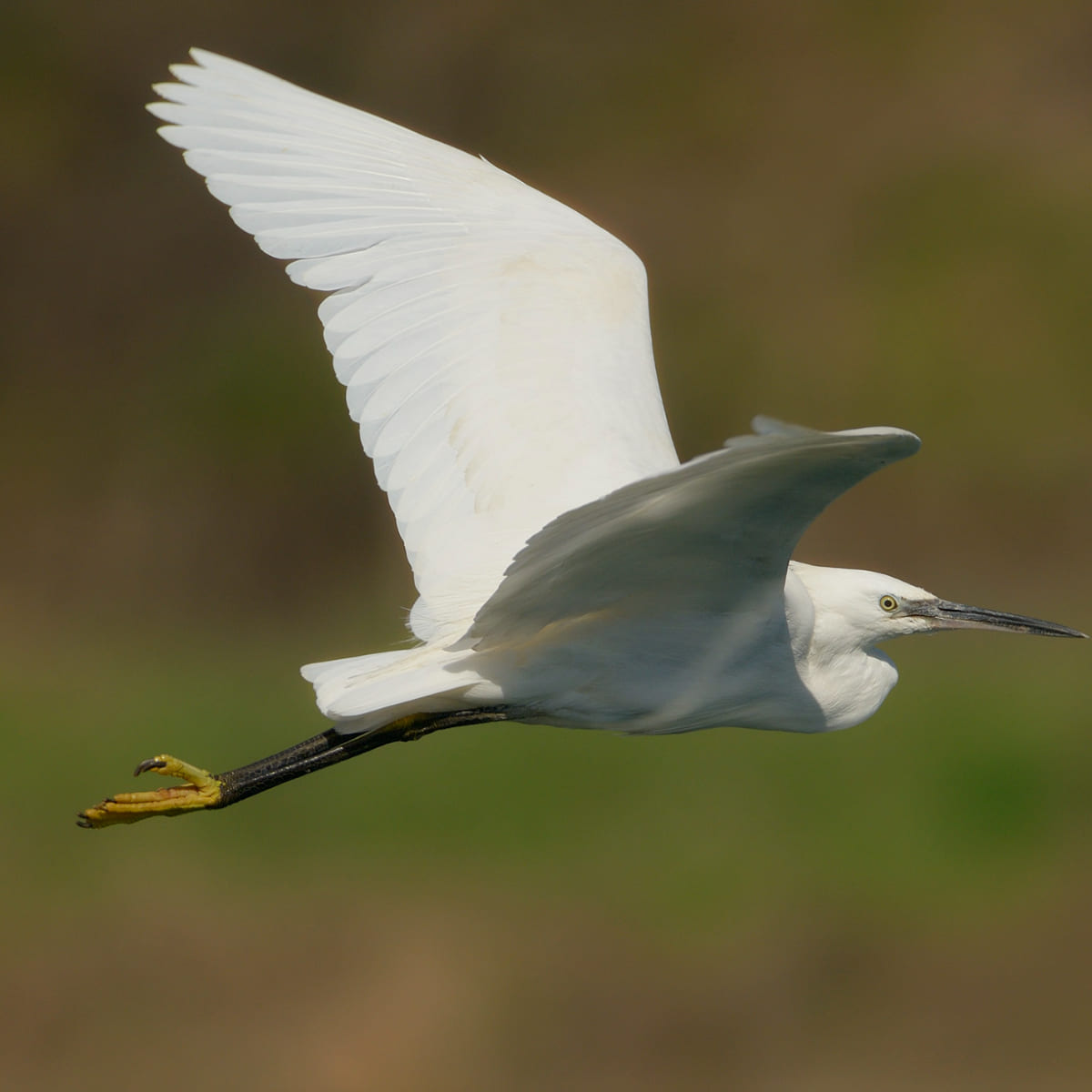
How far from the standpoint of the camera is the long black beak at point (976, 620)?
16.2ft

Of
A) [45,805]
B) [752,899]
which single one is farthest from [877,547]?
[45,805]

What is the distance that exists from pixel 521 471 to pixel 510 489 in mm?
53

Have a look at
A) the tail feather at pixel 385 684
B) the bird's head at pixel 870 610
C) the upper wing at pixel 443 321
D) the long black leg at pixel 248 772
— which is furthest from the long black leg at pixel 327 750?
the bird's head at pixel 870 610

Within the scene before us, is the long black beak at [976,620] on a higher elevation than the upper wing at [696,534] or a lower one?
lower

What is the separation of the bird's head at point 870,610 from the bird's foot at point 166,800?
1.57 metres

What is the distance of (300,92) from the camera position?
5.38 metres

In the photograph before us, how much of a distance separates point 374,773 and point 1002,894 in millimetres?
4374

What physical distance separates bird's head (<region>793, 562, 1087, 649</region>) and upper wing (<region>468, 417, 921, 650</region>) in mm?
421

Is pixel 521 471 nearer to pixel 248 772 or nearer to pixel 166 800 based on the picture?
pixel 248 772

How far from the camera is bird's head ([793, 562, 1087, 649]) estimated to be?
4.79m

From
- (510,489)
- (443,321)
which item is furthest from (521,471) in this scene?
(443,321)

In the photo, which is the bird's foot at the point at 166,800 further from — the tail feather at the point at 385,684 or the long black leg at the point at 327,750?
the tail feather at the point at 385,684

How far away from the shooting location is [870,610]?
4.82m

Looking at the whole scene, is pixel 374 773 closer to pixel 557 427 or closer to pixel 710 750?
pixel 710 750
